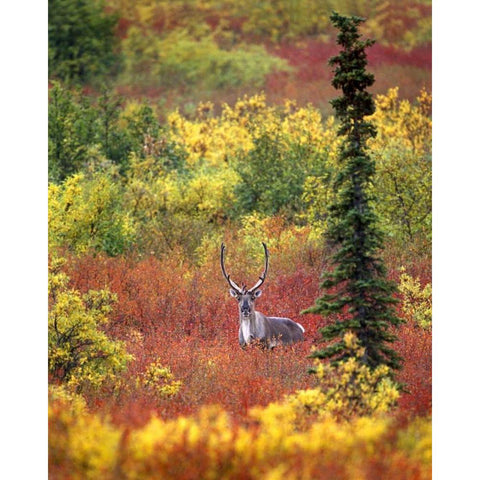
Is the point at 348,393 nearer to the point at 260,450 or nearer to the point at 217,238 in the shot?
the point at 260,450

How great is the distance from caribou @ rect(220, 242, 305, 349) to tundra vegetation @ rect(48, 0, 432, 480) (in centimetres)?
21

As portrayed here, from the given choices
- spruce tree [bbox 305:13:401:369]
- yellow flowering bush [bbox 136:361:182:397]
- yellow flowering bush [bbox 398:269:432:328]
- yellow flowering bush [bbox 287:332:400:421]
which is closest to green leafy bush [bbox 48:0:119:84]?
spruce tree [bbox 305:13:401:369]

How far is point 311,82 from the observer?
17.8m

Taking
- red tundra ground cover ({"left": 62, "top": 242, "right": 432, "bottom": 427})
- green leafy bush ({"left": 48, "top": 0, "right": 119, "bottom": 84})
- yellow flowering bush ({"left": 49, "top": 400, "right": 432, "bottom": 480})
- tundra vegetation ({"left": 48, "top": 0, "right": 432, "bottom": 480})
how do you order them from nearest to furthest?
yellow flowering bush ({"left": 49, "top": 400, "right": 432, "bottom": 480}) < tundra vegetation ({"left": 48, "top": 0, "right": 432, "bottom": 480}) < red tundra ground cover ({"left": 62, "top": 242, "right": 432, "bottom": 427}) < green leafy bush ({"left": 48, "top": 0, "right": 119, "bottom": 84})

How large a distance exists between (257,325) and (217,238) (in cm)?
387

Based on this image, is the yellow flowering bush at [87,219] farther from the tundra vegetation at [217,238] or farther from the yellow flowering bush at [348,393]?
the yellow flowering bush at [348,393]

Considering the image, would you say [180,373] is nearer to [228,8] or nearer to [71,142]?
[228,8]

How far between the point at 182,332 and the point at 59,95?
7642 mm

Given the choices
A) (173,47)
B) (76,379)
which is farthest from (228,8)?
(76,379)

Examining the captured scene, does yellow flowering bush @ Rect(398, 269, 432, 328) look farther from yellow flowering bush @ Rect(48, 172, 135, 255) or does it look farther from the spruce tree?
yellow flowering bush @ Rect(48, 172, 135, 255)

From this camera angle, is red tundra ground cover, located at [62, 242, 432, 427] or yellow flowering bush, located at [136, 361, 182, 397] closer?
red tundra ground cover, located at [62, 242, 432, 427]

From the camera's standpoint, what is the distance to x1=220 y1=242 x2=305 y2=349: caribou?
1303cm

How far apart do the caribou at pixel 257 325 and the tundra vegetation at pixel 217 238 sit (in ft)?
0.68

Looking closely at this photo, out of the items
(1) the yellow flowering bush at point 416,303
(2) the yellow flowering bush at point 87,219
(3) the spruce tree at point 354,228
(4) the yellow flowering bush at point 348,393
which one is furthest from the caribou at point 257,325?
(2) the yellow flowering bush at point 87,219
